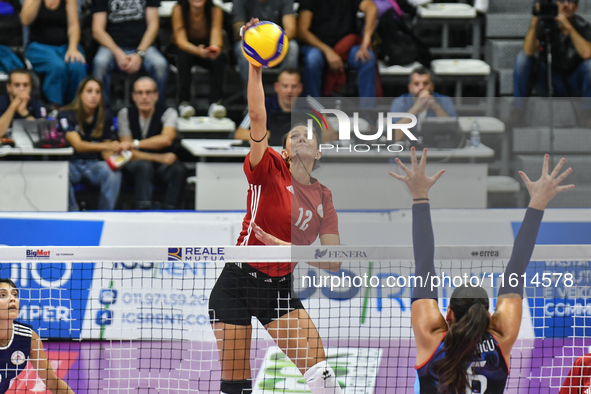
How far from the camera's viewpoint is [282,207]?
4074 millimetres

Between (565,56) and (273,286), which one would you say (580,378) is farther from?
(565,56)

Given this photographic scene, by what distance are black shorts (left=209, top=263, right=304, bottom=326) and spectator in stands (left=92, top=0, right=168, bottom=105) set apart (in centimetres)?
413

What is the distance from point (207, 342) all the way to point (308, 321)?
104 inches

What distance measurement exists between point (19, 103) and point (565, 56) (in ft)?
20.3

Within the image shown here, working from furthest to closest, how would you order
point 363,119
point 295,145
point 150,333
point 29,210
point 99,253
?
point 363,119, point 29,210, point 150,333, point 295,145, point 99,253

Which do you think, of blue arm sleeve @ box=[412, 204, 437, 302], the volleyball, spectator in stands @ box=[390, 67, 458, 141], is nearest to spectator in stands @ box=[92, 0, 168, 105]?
spectator in stands @ box=[390, 67, 458, 141]

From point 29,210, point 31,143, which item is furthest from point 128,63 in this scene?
point 29,210

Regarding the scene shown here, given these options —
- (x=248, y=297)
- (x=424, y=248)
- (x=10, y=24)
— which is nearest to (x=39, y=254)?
(x=248, y=297)

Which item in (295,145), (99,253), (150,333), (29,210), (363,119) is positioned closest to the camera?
(99,253)

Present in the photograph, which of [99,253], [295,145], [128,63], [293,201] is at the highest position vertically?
[128,63]

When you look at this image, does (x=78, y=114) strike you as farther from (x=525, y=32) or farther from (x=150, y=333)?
(x=525, y=32)

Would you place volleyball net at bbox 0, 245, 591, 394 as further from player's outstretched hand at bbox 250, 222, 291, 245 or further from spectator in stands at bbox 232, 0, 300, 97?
spectator in stands at bbox 232, 0, 300, 97

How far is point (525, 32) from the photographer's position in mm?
8719

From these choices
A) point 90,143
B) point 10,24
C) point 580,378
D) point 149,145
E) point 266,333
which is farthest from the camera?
point 10,24
